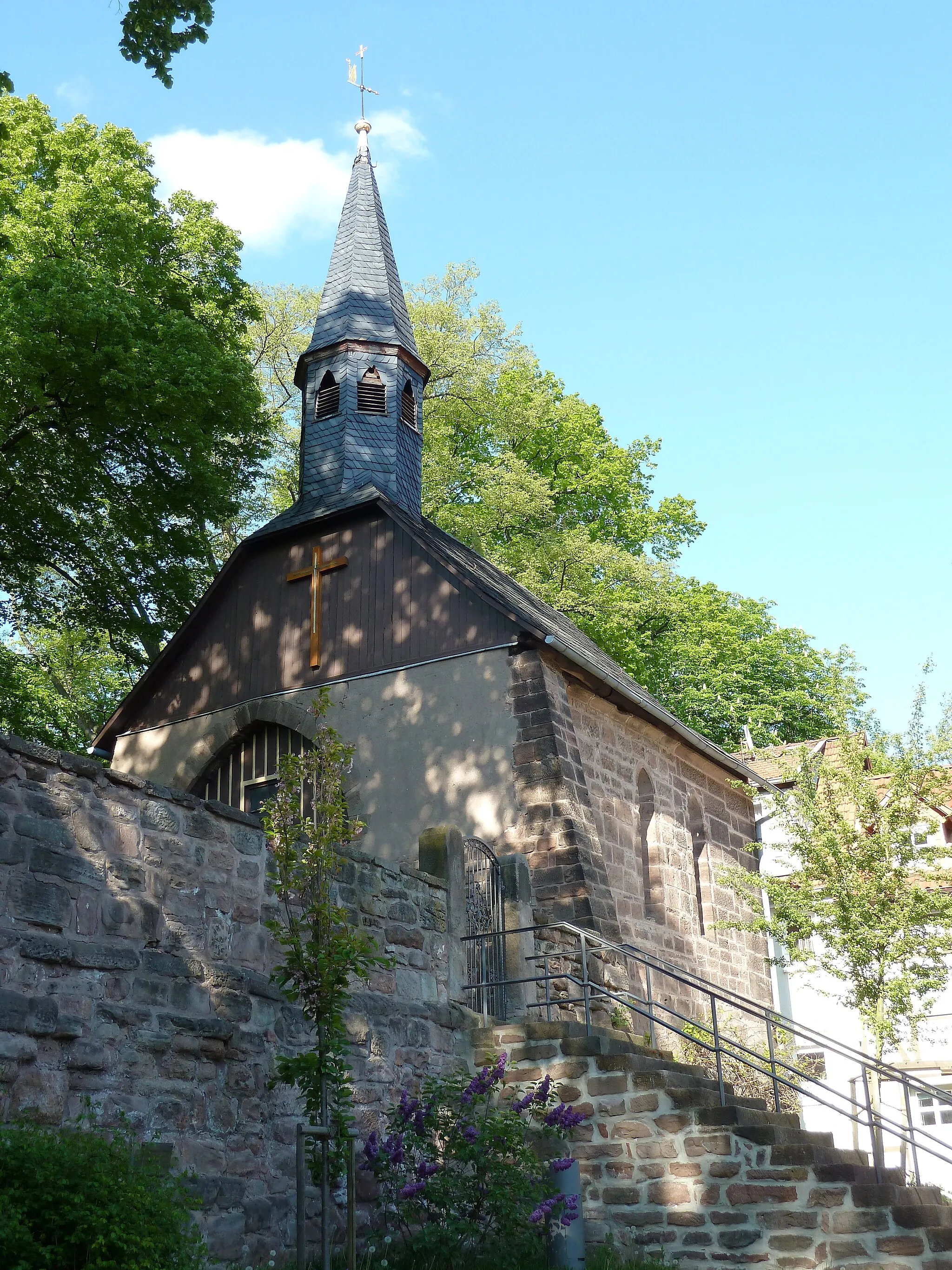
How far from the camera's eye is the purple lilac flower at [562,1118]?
31.4ft

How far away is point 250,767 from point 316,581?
8.02 ft

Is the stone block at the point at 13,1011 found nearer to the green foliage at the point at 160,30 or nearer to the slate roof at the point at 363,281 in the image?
the green foliage at the point at 160,30

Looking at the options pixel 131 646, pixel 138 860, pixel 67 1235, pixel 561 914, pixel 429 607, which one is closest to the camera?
pixel 67 1235

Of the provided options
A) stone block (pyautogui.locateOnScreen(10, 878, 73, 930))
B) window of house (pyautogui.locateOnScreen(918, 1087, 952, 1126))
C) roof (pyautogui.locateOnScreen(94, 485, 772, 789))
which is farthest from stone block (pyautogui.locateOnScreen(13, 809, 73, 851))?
window of house (pyautogui.locateOnScreen(918, 1087, 952, 1126))

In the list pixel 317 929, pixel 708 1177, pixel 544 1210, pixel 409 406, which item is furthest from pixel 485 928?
pixel 409 406

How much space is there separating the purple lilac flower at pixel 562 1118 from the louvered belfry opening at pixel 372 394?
1141cm

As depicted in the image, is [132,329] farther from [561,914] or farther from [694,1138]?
[694,1138]

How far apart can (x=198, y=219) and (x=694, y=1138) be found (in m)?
16.0

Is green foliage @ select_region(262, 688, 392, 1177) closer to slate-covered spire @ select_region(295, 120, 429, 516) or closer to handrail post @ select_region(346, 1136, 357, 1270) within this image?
handrail post @ select_region(346, 1136, 357, 1270)

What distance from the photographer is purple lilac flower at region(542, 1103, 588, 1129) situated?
9.59m

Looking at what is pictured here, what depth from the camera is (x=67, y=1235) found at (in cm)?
517

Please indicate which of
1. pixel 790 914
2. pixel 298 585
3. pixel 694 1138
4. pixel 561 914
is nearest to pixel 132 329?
pixel 298 585

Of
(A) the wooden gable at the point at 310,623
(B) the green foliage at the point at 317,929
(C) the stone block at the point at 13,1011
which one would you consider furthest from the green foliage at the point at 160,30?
(A) the wooden gable at the point at 310,623

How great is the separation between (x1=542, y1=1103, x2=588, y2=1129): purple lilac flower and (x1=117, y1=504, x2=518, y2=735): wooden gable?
6055mm
